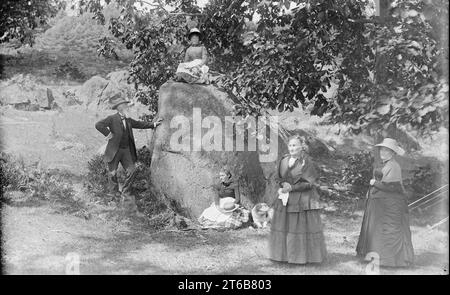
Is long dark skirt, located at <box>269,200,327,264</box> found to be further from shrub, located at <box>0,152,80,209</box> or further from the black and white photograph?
shrub, located at <box>0,152,80,209</box>

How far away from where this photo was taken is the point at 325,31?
7.62 metres

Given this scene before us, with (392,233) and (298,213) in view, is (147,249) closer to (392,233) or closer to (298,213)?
(298,213)

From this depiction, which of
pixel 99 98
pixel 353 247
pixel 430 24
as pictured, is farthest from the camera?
pixel 99 98

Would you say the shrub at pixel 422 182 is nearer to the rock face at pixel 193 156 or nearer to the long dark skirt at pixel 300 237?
the rock face at pixel 193 156

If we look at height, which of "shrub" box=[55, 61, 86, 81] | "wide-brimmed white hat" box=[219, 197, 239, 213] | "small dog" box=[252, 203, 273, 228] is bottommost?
"small dog" box=[252, 203, 273, 228]

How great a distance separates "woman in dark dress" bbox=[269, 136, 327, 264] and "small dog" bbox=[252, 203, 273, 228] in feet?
5.34

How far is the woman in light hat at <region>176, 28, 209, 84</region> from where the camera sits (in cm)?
843

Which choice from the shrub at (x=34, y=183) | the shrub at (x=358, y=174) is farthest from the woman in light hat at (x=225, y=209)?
the shrub at (x=358, y=174)

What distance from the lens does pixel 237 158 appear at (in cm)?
813

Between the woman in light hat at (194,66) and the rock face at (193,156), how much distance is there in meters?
0.12

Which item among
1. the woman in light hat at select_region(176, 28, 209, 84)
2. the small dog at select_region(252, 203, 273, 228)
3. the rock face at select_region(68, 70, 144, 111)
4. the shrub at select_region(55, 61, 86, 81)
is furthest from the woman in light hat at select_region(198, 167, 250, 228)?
the shrub at select_region(55, 61, 86, 81)
